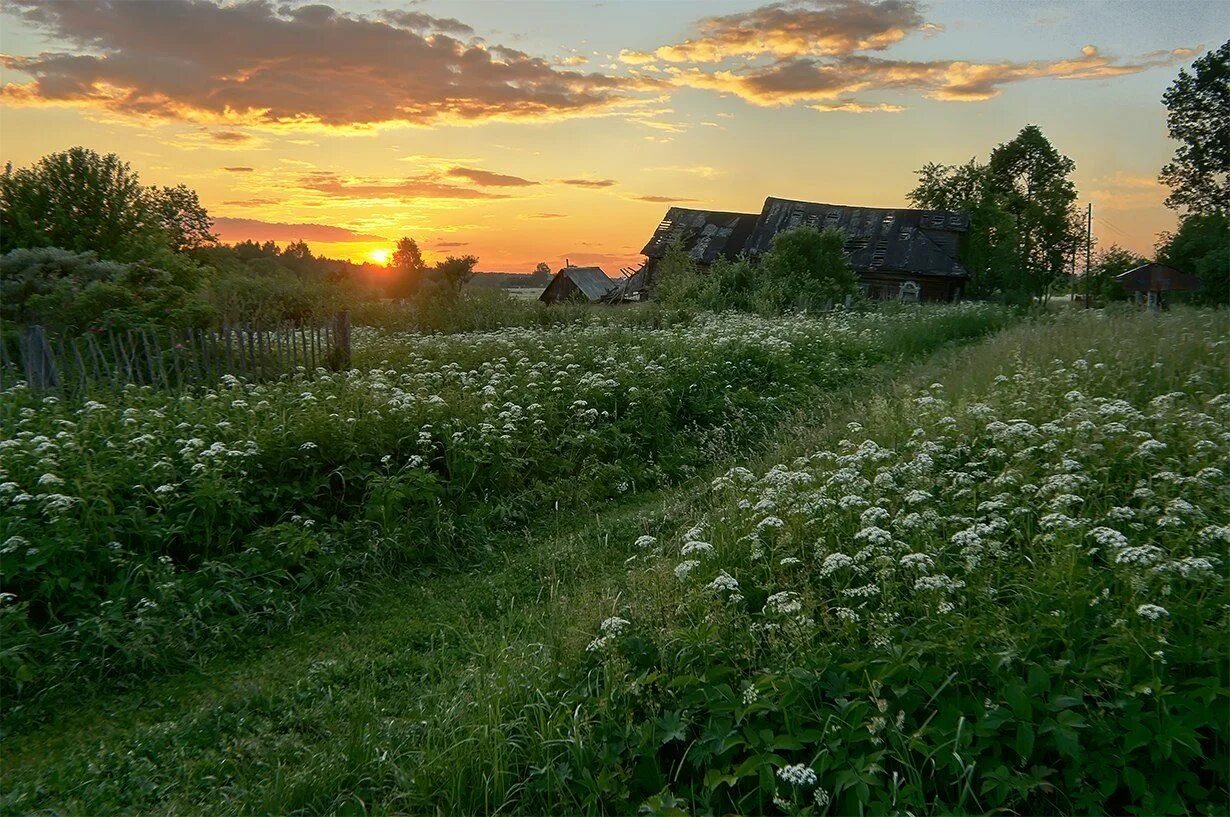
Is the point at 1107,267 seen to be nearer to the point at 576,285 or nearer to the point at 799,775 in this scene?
the point at 576,285

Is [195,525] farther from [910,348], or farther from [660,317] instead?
[660,317]

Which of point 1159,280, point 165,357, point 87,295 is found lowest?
point 165,357

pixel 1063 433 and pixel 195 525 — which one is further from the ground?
pixel 1063 433

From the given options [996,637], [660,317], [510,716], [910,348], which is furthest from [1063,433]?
[660,317]

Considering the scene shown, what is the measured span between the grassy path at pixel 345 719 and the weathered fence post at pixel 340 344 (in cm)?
797

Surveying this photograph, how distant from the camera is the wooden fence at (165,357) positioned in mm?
10473

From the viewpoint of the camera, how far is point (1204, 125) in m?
32.3

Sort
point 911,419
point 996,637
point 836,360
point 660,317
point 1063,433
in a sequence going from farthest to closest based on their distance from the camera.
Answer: point 660,317 → point 836,360 → point 911,419 → point 1063,433 → point 996,637

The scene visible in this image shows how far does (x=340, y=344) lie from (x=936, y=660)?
12.3 metres

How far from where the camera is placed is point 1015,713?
3266mm

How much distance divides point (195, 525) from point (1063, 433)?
7105mm

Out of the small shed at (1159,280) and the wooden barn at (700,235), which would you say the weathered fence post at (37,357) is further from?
the small shed at (1159,280)

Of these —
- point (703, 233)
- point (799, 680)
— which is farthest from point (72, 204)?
point (703, 233)

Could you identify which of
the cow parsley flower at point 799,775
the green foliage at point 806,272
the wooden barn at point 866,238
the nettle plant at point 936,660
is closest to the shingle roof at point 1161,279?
the wooden barn at point 866,238
